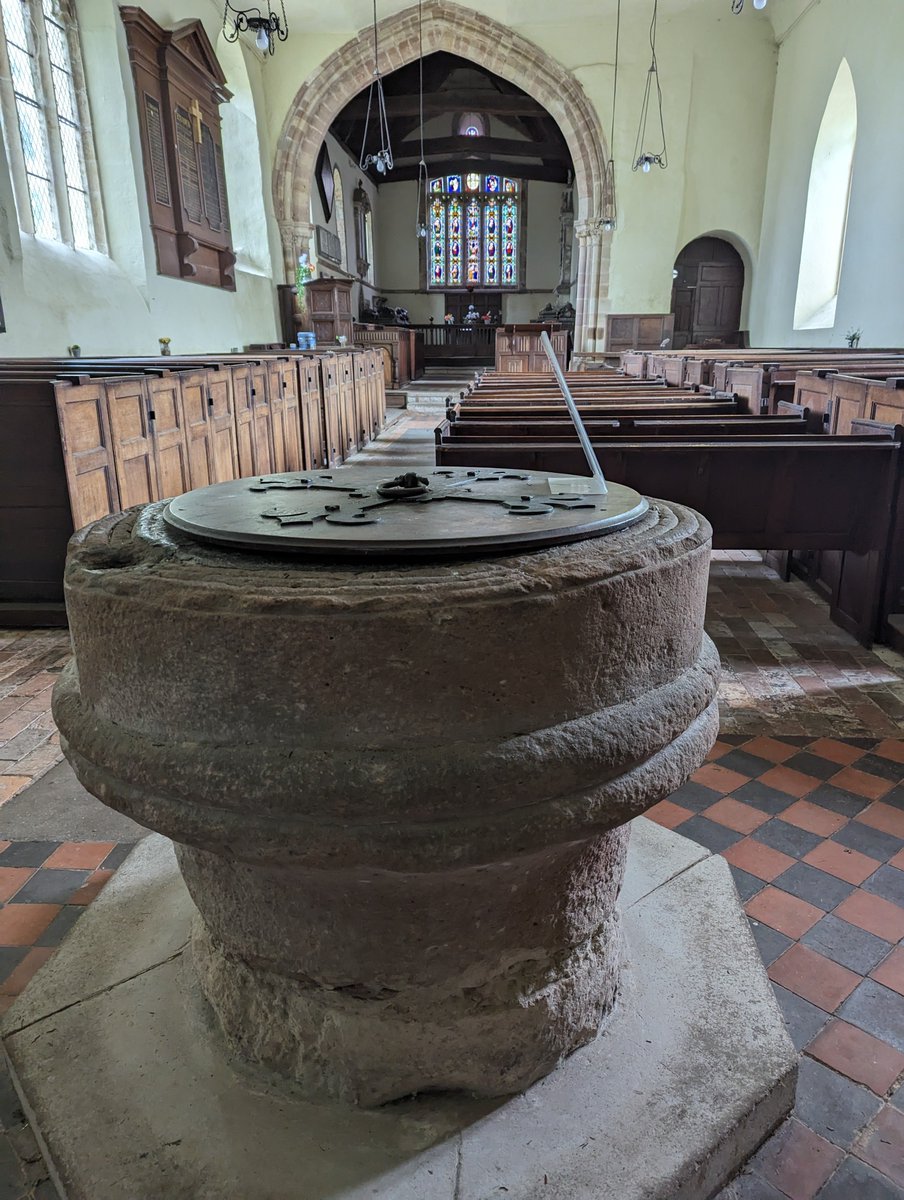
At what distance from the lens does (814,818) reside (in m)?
2.23

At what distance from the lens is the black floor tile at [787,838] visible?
2.09 metres

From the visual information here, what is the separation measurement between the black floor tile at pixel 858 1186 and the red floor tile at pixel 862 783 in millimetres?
1265

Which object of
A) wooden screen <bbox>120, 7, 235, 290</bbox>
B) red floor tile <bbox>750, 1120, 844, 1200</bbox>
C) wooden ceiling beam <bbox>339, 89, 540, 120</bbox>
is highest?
wooden ceiling beam <bbox>339, 89, 540, 120</bbox>

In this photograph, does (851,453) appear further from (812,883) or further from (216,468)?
(216,468)

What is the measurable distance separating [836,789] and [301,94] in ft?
53.0

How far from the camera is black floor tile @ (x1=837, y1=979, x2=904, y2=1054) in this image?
151cm

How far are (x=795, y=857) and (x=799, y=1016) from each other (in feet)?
1.86

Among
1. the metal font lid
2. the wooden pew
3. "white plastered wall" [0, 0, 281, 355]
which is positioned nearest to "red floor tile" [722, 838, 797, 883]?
the metal font lid

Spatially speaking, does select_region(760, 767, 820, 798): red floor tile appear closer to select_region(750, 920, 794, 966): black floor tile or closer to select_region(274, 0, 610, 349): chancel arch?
select_region(750, 920, 794, 966): black floor tile

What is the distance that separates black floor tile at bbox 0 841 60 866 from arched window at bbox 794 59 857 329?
43.6 ft

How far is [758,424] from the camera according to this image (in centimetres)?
430

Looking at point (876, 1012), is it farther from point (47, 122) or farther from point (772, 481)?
point (47, 122)

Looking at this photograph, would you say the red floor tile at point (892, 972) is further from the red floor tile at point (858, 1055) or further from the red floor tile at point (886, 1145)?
the red floor tile at point (886, 1145)

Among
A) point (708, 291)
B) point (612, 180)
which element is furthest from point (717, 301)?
point (612, 180)
